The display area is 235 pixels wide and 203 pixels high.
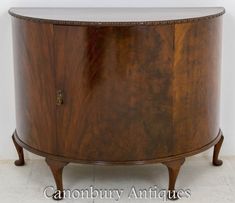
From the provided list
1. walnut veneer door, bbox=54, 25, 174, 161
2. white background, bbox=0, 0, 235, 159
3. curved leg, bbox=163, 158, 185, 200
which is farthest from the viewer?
white background, bbox=0, 0, 235, 159

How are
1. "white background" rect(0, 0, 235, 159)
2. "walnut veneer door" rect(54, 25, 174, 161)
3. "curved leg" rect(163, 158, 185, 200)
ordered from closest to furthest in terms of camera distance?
1. "walnut veneer door" rect(54, 25, 174, 161)
2. "curved leg" rect(163, 158, 185, 200)
3. "white background" rect(0, 0, 235, 159)

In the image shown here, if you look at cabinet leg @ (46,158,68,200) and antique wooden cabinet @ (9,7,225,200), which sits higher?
antique wooden cabinet @ (9,7,225,200)

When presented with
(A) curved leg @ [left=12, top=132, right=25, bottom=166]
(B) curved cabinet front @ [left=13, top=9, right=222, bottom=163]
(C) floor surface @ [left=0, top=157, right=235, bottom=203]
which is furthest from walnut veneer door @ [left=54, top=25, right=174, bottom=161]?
(A) curved leg @ [left=12, top=132, right=25, bottom=166]

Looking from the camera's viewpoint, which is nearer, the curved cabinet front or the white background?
the curved cabinet front

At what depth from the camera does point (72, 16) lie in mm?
1935

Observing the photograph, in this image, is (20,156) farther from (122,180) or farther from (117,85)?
(117,85)

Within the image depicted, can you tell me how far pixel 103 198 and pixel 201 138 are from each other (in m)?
0.42

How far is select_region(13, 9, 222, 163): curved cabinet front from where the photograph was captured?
184cm

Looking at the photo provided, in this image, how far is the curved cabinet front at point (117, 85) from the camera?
184cm

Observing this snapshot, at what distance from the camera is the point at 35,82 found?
1.96 metres

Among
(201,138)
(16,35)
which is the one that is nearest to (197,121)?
(201,138)

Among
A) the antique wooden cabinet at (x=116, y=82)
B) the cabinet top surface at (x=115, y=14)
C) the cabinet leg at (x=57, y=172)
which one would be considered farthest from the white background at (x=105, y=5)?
the cabinet leg at (x=57, y=172)

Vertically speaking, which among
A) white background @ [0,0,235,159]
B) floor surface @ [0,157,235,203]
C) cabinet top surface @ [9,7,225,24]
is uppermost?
cabinet top surface @ [9,7,225,24]

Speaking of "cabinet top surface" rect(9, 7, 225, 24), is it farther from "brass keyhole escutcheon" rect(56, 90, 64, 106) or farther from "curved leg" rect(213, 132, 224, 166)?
"curved leg" rect(213, 132, 224, 166)
